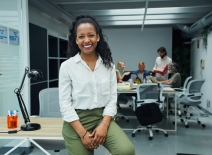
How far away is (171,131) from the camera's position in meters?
4.74

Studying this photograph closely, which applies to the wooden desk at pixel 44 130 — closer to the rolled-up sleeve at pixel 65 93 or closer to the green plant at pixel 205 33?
the rolled-up sleeve at pixel 65 93

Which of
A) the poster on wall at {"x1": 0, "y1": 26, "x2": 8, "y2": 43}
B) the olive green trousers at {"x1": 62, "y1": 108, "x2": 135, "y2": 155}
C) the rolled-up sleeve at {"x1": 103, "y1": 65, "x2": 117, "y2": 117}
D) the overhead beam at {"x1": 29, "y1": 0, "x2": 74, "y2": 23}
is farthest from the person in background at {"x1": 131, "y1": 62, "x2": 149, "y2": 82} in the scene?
the olive green trousers at {"x1": 62, "y1": 108, "x2": 135, "y2": 155}

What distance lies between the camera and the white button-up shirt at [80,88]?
1.40 m

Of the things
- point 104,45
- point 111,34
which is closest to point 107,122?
point 104,45

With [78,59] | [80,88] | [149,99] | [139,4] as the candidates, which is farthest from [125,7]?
[80,88]

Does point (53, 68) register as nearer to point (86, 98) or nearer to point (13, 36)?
point (13, 36)

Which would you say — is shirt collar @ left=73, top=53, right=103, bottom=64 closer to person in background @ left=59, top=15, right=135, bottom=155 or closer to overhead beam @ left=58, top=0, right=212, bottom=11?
person in background @ left=59, top=15, right=135, bottom=155

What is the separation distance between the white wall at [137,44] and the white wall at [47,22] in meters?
2.42

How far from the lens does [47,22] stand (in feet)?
20.2

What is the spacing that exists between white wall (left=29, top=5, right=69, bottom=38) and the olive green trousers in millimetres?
4175

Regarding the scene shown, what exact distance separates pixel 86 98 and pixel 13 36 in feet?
8.17

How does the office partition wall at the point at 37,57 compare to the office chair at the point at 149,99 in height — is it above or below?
above

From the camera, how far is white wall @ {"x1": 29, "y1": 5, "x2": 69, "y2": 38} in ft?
17.1

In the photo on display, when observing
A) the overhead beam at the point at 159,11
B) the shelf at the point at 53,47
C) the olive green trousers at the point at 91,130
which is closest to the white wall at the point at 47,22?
the shelf at the point at 53,47
